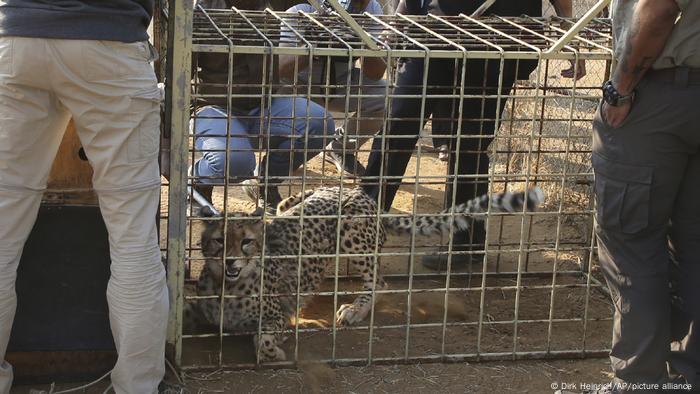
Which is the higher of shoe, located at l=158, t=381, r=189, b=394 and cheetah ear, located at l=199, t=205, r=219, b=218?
cheetah ear, located at l=199, t=205, r=219, b=218

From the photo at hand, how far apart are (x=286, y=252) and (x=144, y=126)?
5.00 ft

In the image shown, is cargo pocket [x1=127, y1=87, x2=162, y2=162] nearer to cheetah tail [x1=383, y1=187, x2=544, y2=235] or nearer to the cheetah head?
the cheetah head

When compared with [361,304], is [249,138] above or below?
above

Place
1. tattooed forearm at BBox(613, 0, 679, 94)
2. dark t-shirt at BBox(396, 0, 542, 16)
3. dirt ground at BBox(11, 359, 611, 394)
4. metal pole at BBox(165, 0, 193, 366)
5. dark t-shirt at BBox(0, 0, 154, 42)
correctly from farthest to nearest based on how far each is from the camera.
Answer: dark t-shirt at BBox(396, 0, 542, 16) → dirt ground at BBox(11, 359, 611, 394) → metal pole at BBox(165, 0, 193, 366) → tattooed forearm at BBox(613, 0, 679, 94) → dark t-shirt at BBox(0, 0, 154, 42)

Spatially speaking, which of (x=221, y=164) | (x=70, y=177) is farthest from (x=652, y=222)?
(x=221, y=164)

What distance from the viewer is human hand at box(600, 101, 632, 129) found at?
11.7 ft

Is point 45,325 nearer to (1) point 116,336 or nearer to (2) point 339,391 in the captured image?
(1) point 116,336

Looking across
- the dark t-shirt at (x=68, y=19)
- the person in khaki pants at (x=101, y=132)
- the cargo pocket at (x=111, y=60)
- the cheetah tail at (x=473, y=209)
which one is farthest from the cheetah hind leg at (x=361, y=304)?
the dark t-shirt at (x=68, y=19)

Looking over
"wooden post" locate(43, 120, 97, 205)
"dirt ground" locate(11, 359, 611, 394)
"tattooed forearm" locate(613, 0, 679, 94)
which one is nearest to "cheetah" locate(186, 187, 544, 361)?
"dirt ground" locate(11, 359, 611, 394)

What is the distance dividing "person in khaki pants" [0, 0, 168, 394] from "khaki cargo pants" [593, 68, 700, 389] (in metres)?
1.75

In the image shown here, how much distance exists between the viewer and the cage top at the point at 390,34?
4.02 metres

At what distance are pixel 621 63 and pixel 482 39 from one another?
1011mm

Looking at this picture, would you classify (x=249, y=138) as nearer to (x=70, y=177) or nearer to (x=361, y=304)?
(x=361, y=304)

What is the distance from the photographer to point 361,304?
16.3 ft
